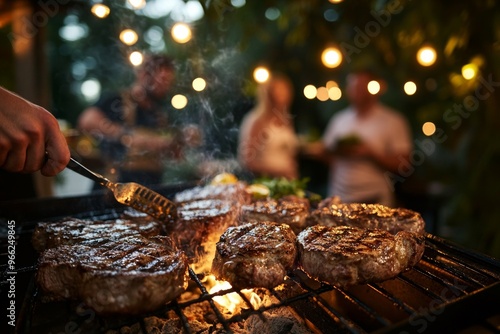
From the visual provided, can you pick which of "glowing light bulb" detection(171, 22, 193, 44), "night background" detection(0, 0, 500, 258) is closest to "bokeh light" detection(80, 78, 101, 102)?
"night background" detection(0, 0, 500, 258)

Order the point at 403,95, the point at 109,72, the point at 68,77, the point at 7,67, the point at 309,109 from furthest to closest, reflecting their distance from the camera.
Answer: the point at 309,109
the point at 109,72
the point at 68,77
the point at 403,95
the point at 7,67

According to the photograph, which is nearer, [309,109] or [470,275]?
[470,275]

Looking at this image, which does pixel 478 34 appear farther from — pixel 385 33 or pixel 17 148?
pixel 17 148

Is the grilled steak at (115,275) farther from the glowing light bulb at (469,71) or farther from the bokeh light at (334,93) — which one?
the bokeh light at (334,93)

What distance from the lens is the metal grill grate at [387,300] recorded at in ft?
6.45

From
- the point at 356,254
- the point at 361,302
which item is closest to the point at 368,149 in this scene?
the point at 356,254

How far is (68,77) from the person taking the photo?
34.6ft

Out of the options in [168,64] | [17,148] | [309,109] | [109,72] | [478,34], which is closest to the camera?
[17,148]

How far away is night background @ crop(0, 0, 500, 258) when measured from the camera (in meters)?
4.81

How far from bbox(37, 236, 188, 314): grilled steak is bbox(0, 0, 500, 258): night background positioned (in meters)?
2.64

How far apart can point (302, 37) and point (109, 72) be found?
7697 millimetres

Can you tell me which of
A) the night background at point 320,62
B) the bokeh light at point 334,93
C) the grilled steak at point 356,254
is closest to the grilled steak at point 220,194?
the grilled steak at point 356,254

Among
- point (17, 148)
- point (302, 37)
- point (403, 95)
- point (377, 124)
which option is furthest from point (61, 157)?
point (403, 95)

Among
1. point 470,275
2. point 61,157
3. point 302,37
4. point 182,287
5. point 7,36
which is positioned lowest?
point 182,287
